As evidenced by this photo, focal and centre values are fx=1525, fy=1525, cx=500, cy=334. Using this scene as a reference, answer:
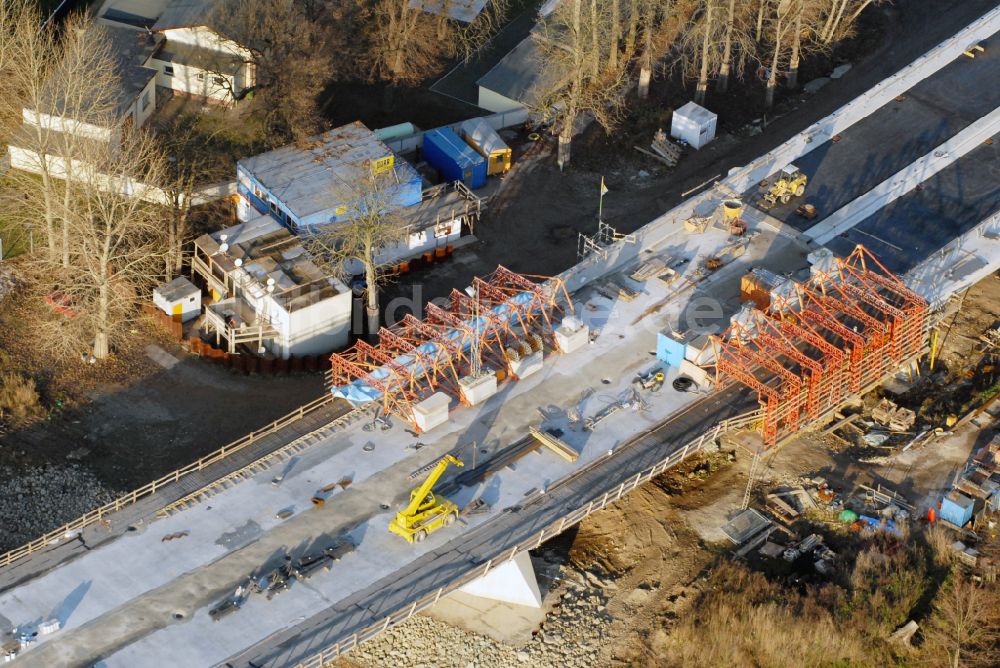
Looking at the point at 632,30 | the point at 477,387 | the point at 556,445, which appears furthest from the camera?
the point at 632,30

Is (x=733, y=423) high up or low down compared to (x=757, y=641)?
up

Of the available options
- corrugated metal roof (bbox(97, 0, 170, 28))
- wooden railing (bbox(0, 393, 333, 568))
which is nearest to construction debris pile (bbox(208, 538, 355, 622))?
wooden railing (bbox(0, 393, 333, 568))

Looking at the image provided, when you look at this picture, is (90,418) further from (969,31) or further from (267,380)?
(969,31)

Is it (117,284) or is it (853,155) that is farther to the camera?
(853,155)

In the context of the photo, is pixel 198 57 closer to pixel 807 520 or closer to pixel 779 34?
pixel 779 34

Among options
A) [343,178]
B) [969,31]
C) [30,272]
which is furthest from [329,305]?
[969,31]

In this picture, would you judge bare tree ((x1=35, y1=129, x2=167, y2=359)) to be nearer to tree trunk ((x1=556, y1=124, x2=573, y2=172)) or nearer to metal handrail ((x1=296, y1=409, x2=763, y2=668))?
tree trunk ((x1=556, y1=124, x2=573, y2=172))

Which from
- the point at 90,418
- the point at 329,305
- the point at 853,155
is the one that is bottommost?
the point at 90,418

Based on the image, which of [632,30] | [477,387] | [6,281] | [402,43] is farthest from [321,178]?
[632,30]
